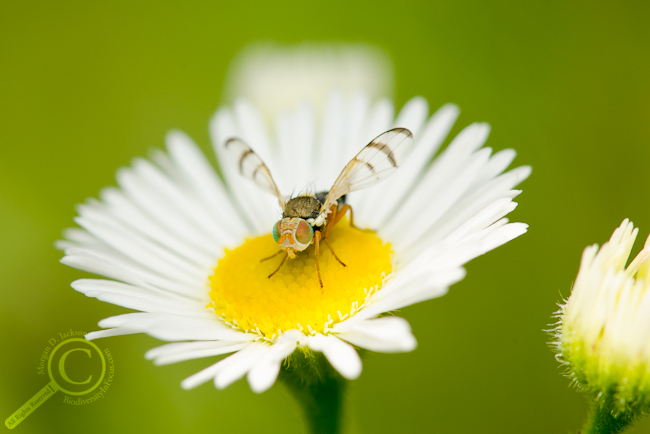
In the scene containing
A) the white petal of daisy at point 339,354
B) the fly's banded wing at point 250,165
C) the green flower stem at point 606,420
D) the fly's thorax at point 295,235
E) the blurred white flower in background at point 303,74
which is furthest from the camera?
the blurred white flower in background at point 303,74

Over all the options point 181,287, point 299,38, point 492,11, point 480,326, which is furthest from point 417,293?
point 299,38


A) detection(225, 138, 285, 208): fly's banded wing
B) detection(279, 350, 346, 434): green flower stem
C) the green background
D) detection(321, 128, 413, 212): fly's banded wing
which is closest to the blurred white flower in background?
the green background

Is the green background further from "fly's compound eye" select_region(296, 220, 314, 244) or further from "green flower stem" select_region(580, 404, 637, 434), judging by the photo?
"green flower stem" select_region(580, 404, 637, 434)

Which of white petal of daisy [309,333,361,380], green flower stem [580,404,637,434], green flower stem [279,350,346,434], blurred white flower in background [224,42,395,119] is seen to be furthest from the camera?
blurred white flower in background [224,42,395,119]

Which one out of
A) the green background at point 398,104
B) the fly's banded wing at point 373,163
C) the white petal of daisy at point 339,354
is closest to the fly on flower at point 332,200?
the fly's banded wing at point 373,163

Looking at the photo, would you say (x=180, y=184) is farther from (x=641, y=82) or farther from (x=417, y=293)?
(x=641, y=82)

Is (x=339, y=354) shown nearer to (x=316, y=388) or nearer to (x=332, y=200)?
(x=316, y=388)

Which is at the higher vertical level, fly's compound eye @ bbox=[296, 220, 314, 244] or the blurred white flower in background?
the blurred white flower in background

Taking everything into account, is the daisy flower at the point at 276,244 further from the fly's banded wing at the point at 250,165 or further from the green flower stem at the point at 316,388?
the fly's banded wing at the point at 250,165
